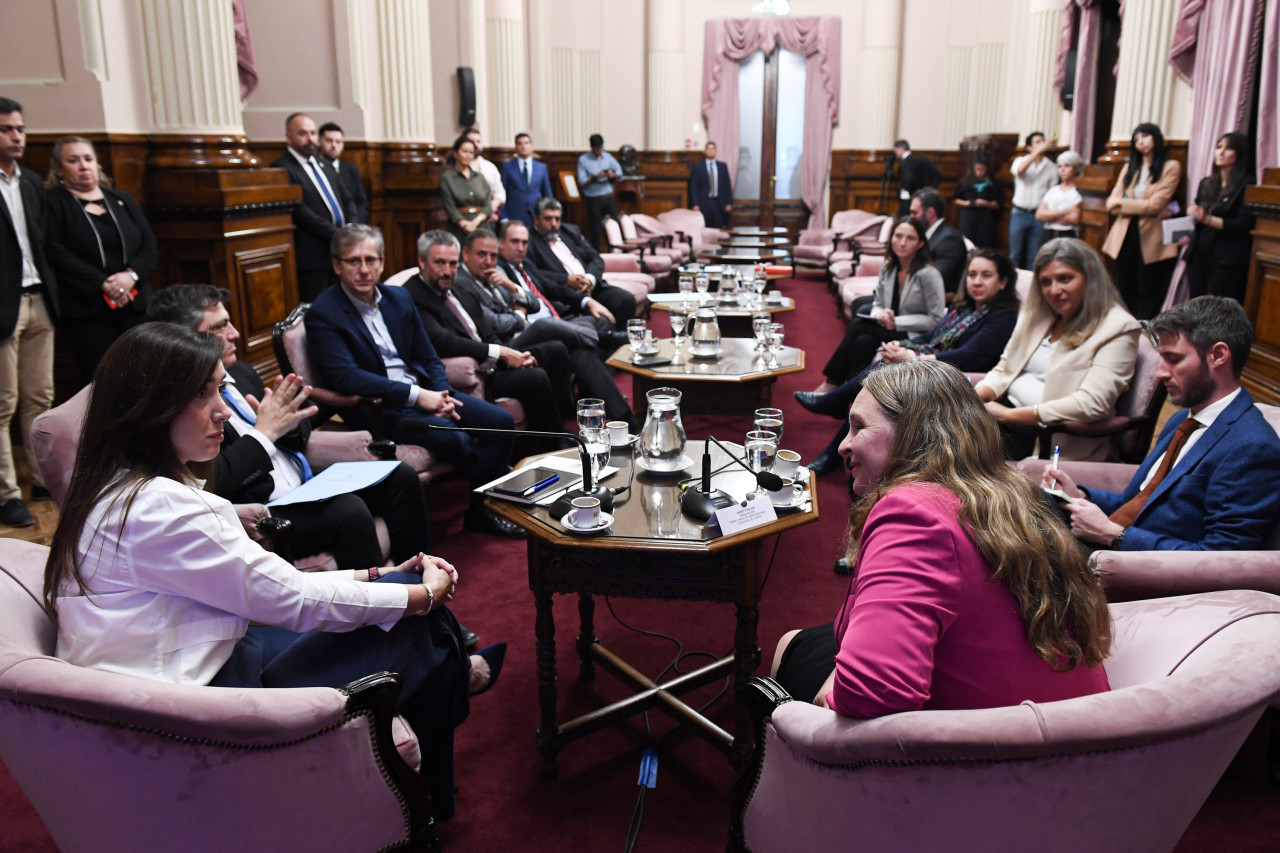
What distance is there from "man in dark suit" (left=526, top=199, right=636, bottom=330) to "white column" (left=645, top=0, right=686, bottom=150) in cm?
638

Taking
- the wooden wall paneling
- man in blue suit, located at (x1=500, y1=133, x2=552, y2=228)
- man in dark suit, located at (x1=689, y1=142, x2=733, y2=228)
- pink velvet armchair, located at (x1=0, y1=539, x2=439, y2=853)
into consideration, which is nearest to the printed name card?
pink velvet armchair, located at (x1=0, y1=539, x2=439, y2=853)

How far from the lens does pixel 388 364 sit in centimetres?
361

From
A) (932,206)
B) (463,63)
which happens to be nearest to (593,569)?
(932,206)

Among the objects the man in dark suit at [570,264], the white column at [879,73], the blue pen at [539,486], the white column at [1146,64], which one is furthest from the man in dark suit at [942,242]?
the white column at [879,73]

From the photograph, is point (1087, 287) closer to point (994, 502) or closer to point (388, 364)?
point (994, 502)

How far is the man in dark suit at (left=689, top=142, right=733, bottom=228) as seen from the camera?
1255 centimetres

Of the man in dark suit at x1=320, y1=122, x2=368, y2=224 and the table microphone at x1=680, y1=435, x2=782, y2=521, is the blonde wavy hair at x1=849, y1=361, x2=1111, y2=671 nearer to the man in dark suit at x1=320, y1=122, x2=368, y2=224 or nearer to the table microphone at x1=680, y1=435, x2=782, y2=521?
the table microphone at x1=680, y1=435, x2=782, y2=521

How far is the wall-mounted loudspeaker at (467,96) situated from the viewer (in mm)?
8688

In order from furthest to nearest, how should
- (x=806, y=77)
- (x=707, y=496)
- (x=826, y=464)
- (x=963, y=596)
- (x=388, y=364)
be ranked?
(x=806, y=77) → (x=826, y=464) → (x=388, y=364) → (x=707, y=496) → (x=963, y=596)

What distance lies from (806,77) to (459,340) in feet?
34.3

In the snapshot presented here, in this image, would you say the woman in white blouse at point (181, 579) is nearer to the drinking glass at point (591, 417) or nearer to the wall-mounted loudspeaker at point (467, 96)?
the drinking glass at point (591, 417)

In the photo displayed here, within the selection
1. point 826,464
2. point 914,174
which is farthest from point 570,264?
point 914,174

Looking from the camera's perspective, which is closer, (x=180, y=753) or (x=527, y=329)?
(x=180, y=753)

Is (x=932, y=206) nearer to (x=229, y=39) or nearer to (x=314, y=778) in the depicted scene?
(x=229, y=39)
